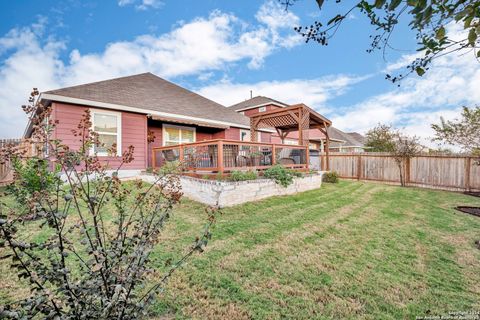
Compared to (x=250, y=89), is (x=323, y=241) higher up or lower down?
lower down

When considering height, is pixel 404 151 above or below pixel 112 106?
below

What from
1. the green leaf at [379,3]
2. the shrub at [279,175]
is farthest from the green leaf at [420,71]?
the shrub at [279,175]

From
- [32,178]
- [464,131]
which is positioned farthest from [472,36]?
[464,131]

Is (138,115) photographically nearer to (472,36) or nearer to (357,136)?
(472,36)

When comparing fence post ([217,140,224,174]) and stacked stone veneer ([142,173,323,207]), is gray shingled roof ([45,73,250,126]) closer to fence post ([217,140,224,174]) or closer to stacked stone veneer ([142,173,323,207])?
stacked stone veneer ([142,173,323,207])

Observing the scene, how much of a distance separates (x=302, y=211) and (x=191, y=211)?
294 centimetres

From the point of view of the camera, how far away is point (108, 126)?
8922 mm

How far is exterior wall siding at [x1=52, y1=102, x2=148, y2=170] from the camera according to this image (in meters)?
7.89

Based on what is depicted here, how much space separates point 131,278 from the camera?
1414 mm

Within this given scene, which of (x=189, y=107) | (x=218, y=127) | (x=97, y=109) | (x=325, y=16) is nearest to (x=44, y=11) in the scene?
(x=97, y=109)

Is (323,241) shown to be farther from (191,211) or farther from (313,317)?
(191,211)

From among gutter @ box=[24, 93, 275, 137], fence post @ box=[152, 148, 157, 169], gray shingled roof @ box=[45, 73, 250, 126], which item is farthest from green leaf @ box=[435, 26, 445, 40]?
gray shingled roof @ box=[45, 73, 250, 126]

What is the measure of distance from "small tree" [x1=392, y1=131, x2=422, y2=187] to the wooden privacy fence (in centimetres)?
16

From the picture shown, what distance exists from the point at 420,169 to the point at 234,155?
36.3ft
